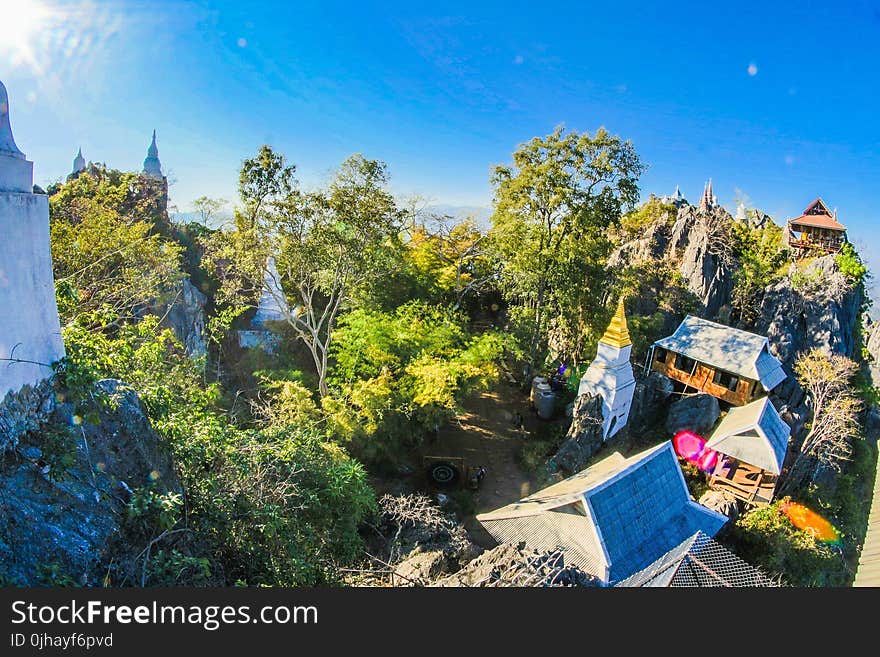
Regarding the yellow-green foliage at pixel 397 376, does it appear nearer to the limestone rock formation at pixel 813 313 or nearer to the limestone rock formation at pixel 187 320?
the limestone rock formation at pixel 187 320

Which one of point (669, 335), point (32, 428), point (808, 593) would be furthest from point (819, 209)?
point (32, 428)

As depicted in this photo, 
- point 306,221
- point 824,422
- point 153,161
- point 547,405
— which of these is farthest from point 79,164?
point 824,422

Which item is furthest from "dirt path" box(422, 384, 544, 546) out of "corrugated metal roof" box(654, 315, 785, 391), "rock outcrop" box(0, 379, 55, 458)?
"rock outcrop" box(0, 379, 55, 458)

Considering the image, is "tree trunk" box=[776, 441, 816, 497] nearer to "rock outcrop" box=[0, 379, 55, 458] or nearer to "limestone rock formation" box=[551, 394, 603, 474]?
"limestone rock formation" box=[551, 394, 603, 474]

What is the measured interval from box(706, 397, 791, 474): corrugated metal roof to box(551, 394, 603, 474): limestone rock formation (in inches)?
141

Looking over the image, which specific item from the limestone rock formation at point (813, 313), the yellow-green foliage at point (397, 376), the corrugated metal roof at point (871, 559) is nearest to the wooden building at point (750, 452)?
the limestone rock formation at point (813, 313)

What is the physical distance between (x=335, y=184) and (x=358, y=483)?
8.34 meters

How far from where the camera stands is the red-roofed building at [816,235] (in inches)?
887

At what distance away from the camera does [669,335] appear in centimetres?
2041

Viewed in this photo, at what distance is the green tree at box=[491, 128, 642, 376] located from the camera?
54.2ft

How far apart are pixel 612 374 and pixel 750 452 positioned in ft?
15.1

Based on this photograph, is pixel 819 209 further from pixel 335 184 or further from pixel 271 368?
pixel 271 368

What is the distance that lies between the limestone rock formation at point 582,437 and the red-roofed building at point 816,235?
1538 cm

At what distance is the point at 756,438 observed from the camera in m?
14.4
